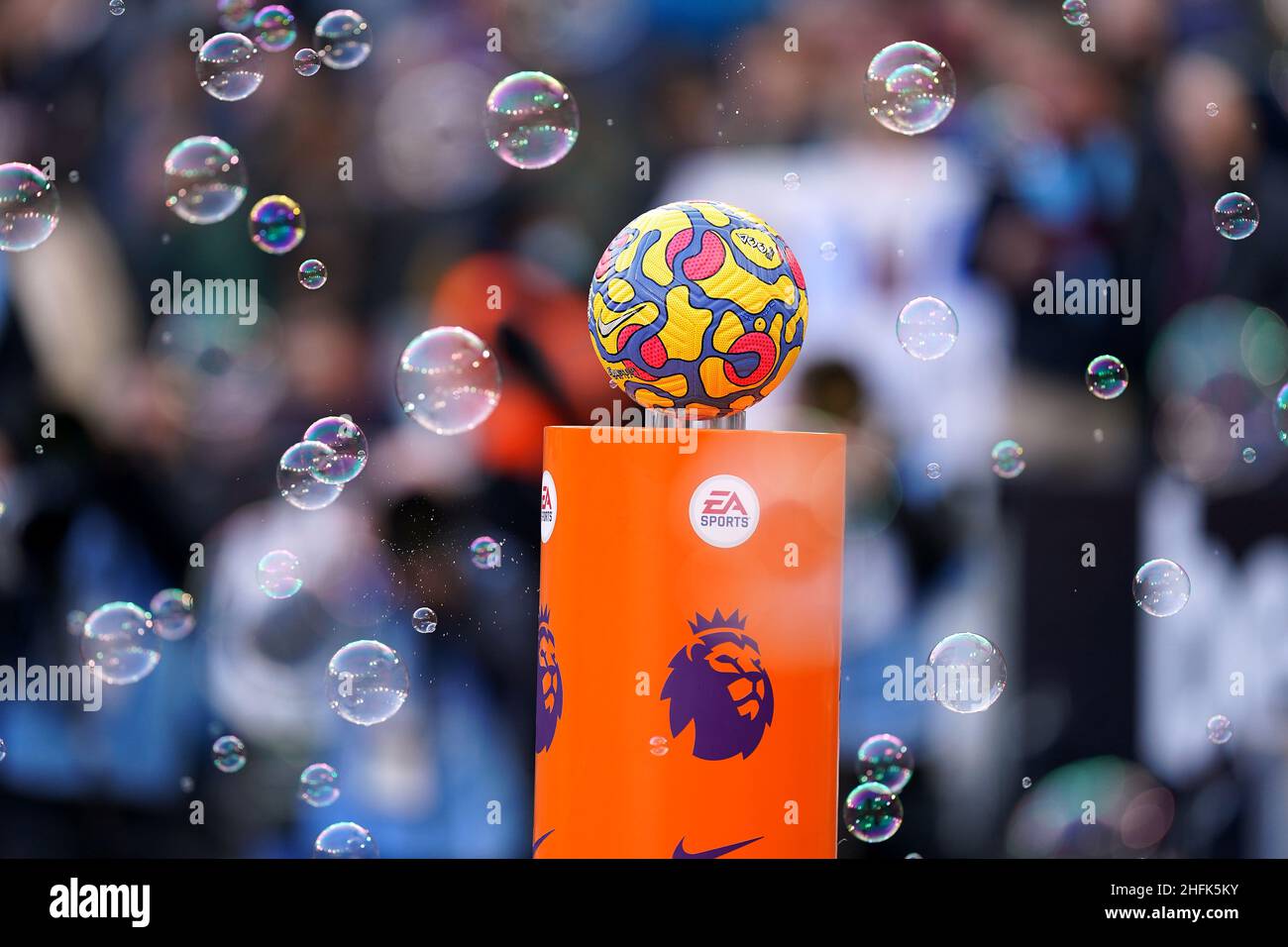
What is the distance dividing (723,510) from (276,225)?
1.75 m

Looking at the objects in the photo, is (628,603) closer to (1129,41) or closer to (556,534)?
(556,534)

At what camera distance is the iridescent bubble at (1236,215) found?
3.72 m

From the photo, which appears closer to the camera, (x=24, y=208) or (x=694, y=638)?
(x=694, y=638)

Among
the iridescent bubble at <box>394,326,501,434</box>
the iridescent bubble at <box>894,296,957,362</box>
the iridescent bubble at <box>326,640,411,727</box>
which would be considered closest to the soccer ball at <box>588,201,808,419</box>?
the iridescent bubble at <box>394,326,501,434</box>

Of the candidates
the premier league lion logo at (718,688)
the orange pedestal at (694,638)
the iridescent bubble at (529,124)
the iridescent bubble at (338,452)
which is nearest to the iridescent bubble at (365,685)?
the iridescent bubble at (338,452)

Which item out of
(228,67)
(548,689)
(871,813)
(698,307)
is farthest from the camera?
(228,67)

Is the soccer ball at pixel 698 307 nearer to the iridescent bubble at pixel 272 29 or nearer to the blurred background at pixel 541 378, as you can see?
the blurred background at pixel 541 378

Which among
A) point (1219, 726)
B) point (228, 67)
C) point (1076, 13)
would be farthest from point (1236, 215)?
point (228, 67)

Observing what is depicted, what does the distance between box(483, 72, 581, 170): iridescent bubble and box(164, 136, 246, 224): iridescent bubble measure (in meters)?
0.79

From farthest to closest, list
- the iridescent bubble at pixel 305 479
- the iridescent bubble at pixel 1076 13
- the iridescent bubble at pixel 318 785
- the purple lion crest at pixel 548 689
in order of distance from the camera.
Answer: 1. the iridescent bubble at pixel 1076 13
2. the iridescent bubble at pixel 318 785
3. the iridescent bubble at pixel 305 479
4. the purple lion crest at pixel 548 689

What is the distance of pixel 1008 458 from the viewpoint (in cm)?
388

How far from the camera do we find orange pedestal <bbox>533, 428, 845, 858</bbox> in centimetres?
265

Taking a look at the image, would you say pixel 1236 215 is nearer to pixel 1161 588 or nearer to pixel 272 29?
pixel 1161 588

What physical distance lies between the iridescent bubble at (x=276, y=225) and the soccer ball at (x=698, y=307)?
A: 133 centimetres
